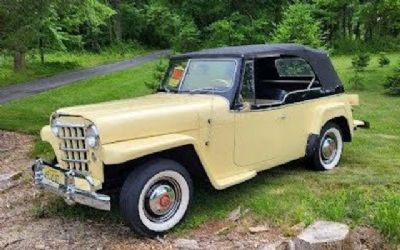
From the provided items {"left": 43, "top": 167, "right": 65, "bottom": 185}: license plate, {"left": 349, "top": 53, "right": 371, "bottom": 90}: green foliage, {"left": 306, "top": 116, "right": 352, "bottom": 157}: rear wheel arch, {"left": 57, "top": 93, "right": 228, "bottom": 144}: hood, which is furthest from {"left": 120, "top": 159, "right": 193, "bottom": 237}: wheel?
{"left": 349, "top": 53, "right": 371, "bottom": 90}: green foliage

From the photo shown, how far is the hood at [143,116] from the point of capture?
16.4 feet

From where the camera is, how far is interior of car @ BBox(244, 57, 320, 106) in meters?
7.25

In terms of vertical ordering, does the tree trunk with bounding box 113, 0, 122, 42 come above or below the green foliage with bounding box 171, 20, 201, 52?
below

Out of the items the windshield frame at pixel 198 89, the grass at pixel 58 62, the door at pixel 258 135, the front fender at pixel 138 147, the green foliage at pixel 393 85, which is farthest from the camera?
the grass at pixel 58 62

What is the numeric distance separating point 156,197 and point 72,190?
0.78 m

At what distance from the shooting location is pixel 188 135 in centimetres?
546

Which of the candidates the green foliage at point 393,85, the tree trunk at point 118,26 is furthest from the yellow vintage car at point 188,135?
the tree trunk at point 118,26

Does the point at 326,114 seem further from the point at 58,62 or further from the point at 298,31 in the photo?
the point at 58,62

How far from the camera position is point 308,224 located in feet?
17.3

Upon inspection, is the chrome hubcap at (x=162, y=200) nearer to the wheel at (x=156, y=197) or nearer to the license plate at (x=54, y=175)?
the wheel at (x=156, y=197)

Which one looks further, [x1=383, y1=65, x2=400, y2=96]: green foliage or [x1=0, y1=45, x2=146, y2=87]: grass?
[x1=0, y1=45, x2=146, y2=87]: grass

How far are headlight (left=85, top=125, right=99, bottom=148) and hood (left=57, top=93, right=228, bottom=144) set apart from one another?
5cm

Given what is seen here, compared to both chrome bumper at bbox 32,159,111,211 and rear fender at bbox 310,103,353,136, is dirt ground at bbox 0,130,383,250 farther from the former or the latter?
rear fender at bbox 310,103,353,136

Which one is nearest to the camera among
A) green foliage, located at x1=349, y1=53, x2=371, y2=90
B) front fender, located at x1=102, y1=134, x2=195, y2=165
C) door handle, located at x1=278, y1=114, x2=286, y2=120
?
front fender, located at x1=102, y1=134, x2=195, y2=165
